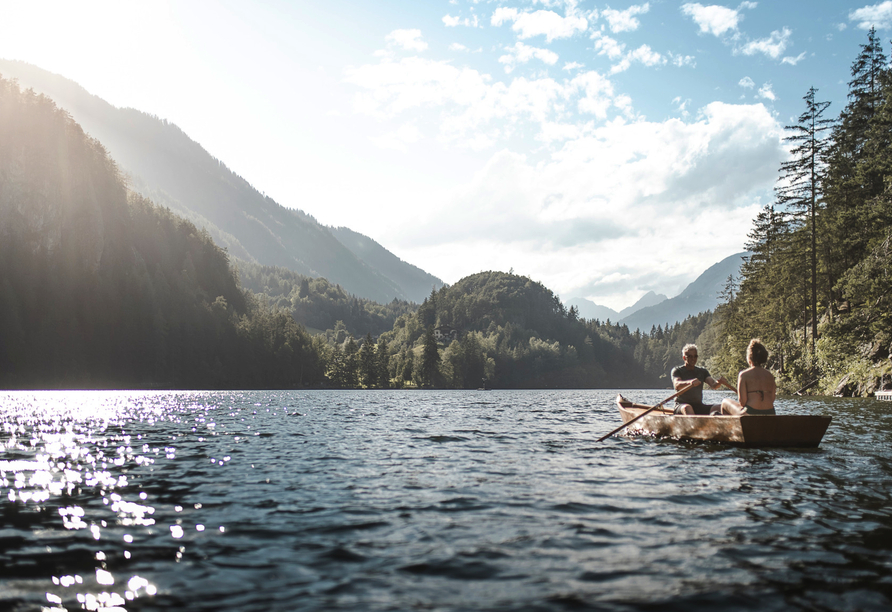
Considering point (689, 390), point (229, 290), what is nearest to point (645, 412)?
point (689, 390)

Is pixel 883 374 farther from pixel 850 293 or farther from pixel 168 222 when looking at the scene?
pixel 168 222

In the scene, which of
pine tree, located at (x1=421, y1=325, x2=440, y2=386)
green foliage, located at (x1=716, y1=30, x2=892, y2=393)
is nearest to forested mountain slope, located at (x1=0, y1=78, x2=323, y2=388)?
pine tree, located at (x1=421, y1=325, x2=440, y2=386)

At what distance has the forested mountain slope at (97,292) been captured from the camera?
10925 centimetres

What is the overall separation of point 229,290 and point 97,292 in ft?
171

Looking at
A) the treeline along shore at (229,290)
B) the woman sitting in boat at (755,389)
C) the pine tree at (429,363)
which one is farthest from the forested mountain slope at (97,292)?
the woman sitting in boat at (755,389)

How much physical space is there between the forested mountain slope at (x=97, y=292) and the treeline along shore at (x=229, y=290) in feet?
1.18

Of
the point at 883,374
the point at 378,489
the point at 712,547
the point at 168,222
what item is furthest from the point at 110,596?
the point at 168,222

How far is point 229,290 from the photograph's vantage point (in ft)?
571

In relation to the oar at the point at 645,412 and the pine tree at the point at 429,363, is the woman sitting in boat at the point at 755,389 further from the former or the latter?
the pine tree at the point at 429,363

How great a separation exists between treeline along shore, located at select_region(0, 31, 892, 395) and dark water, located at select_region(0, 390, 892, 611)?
36953mm

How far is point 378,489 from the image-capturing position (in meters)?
10.5

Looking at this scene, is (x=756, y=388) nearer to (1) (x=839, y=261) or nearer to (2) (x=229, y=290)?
(1) (x=839, y=261)

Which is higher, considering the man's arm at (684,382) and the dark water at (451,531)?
the man's arm at (684,382)

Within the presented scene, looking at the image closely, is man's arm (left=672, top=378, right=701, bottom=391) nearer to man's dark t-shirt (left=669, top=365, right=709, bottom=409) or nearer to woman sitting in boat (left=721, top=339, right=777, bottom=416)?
man's dark t-shirt (left=669, top=365, right=709, bottom=409)
